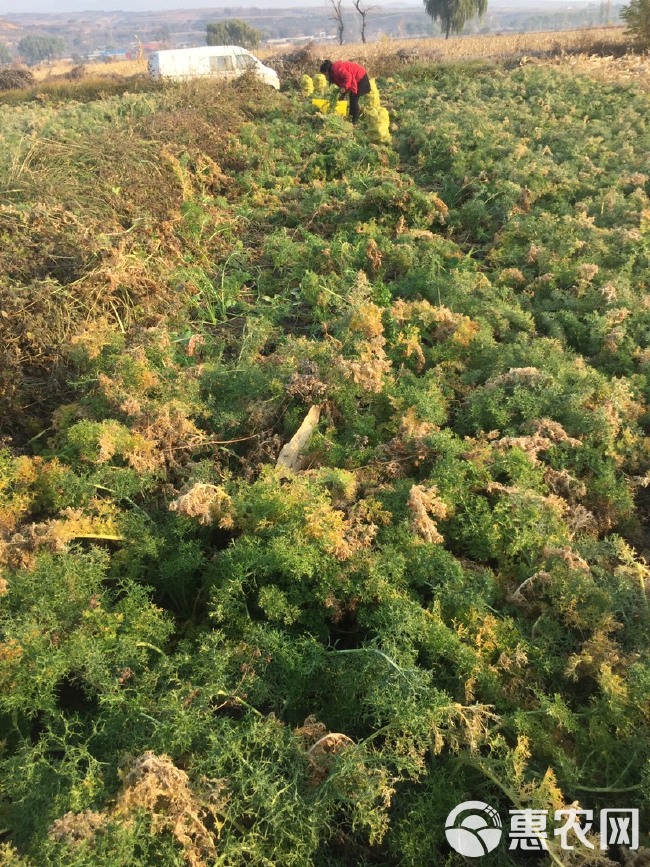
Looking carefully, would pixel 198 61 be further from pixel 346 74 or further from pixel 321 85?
pixel 346 74

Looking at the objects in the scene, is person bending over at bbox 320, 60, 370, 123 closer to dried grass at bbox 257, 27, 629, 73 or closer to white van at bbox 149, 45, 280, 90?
white van at bbox 149, 45, 280, 90

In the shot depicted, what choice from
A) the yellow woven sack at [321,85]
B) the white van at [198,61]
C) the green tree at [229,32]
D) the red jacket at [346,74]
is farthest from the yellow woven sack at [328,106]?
the green tree at [229,32]

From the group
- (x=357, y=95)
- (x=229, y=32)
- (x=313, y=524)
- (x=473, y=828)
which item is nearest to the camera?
(x=473, y=828)

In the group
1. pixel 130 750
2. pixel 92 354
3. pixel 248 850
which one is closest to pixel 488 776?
pixel 248 850

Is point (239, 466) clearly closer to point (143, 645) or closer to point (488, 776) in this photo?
point (143, 645)

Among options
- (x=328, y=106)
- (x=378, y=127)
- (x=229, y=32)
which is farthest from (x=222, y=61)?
(x=229, y=32)
